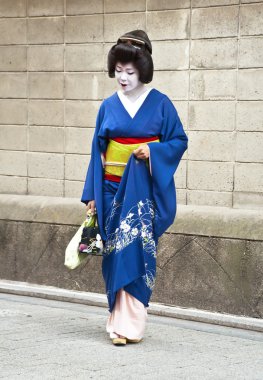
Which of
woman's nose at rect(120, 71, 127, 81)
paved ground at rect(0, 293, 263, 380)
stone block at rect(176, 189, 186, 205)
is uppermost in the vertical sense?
woman's nose at rect(120, 71, 127, 81)

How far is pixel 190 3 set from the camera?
827cm

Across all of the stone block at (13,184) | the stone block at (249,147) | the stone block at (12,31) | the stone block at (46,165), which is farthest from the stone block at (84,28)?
the stone block at (249,147)

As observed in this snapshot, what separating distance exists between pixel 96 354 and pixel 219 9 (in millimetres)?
3190

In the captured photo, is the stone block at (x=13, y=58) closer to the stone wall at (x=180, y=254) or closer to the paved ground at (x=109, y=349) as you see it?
the stone wall at (x=180, y=254)

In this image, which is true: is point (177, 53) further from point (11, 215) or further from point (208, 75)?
point (11, 215)

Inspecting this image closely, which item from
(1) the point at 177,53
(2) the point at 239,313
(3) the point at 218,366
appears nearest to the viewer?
(3) the point at 218,366

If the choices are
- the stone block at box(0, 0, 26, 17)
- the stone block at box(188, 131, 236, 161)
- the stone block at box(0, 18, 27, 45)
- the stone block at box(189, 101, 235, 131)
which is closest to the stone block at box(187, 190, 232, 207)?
the stone block at box(188, 131, 236, 161)

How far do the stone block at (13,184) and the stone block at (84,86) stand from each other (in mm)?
980

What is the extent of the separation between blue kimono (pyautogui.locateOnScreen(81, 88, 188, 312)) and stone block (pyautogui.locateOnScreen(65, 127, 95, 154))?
6.54 ft

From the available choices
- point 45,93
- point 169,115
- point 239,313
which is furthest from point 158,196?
point 45,93

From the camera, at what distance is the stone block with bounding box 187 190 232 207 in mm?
8195

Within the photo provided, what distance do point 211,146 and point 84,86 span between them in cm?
141

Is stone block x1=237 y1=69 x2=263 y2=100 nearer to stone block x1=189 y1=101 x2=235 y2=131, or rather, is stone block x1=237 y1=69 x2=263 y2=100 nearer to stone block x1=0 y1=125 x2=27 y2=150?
stone block x1=189 y1=101 x2=235 y2=131

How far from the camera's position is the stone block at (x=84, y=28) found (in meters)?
8.83
